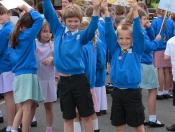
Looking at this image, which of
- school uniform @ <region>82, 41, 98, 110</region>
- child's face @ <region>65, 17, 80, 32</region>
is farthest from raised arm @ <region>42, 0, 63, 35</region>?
school uniform @ <region>82, 41, 98, 110</region>

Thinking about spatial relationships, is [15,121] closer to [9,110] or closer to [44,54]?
[9,110]

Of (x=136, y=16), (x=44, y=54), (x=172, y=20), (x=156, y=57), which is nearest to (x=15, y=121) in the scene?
(x=44, y=54)

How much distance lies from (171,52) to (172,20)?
289 cm

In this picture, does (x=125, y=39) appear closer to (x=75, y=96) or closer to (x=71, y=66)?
(x=71, y=66)

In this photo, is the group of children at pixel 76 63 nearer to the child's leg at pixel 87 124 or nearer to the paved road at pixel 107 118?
the child's leg at pixel 87 124

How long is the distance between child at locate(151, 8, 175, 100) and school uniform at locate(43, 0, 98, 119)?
359 centimetres

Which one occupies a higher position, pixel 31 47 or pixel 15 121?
pixel 31 47

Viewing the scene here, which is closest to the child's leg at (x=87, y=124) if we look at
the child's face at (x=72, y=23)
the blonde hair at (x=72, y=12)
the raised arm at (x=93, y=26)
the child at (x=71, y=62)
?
the child at (x=71, y=62)

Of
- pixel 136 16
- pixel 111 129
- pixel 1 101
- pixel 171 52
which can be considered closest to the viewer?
pixel 136 16

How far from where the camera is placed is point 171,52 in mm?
5469

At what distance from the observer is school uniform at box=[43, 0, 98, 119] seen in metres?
4.41

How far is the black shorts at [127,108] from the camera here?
4.41 meters

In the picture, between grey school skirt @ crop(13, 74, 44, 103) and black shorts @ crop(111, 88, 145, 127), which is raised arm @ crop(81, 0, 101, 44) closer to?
black shorts @ crop(111, 88, 145, 127)

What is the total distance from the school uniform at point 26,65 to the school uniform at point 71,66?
499 millimetres
